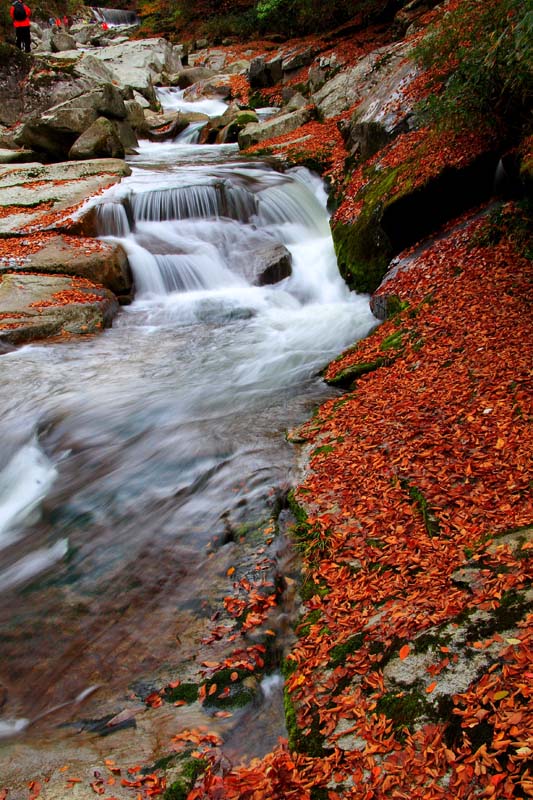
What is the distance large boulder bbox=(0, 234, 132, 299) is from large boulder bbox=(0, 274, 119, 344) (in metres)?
0.25

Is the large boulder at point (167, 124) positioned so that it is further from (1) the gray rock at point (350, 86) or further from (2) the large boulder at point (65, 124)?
(1) the gray rock at point (350, 86)

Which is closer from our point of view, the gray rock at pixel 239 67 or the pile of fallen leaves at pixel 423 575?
the pile of fallen leaves at pixel 423 575

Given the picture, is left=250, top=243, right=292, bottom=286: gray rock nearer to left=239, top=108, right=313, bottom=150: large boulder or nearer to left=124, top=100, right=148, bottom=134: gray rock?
left=239, top=108, right=313, bottom=150: large boulder

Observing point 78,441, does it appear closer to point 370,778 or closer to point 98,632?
point 98,632

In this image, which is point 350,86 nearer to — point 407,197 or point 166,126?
point 166,126

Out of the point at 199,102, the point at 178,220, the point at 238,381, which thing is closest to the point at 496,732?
the point at 238,381

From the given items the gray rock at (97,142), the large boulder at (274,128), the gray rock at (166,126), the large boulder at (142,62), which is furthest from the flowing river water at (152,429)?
the large boulder at (142,62)

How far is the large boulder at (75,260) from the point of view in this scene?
9727 mm

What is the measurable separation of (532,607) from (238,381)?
5.43 meters

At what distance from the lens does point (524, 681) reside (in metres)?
2.19

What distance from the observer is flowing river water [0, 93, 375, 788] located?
142 inches

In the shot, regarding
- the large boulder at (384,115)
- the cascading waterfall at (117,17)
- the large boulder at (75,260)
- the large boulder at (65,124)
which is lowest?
the large boulder at (75,260)

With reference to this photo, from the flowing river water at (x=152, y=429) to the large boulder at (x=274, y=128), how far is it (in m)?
4.58

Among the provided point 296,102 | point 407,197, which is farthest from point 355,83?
point 407,197
